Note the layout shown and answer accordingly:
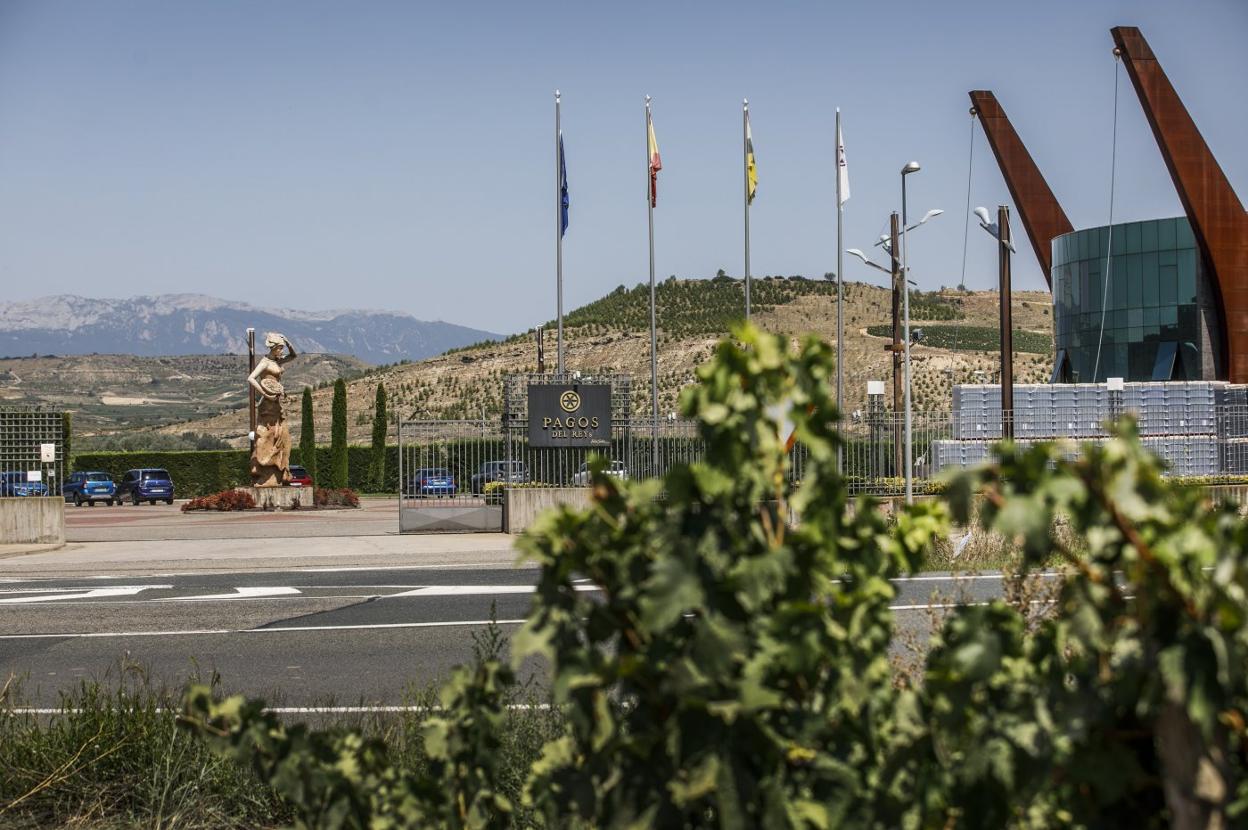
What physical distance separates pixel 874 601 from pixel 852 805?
0.35 meters

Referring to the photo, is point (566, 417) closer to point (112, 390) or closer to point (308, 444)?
point (308, 444)

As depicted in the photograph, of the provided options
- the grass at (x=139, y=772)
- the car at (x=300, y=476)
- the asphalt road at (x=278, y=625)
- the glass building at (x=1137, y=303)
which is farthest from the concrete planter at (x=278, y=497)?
the grass at (x=139, y=772)

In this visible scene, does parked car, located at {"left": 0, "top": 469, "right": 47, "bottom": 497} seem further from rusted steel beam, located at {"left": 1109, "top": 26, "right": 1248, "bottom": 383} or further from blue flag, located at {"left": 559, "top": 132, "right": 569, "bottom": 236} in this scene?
rusted steel beam, located at {"left": 1109, "top": 26, "right": 1248, "bottom": 383}

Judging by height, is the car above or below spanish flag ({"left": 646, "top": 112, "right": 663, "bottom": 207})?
below

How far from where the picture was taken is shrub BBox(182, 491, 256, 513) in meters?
37.4

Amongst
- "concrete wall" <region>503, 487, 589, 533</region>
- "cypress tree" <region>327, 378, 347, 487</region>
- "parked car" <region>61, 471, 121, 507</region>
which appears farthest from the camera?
"cypress tree" <region>327, 378, 347, 487</region>

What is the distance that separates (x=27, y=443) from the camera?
2211cm

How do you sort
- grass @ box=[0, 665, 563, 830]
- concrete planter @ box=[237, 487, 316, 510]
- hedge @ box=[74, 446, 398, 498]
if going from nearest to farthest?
grass @ box=[0, 665, 563, 830] → concrete planter @ box=[237, 487, 316, 510] → hedge @ box=[74, 446, 398, 498]

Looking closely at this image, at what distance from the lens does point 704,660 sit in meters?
1.96

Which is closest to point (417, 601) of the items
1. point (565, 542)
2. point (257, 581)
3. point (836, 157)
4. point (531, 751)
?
point (257, 581)

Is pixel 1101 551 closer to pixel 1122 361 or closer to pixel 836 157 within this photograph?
pixel 836 157

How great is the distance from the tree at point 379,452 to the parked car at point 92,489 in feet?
35.3

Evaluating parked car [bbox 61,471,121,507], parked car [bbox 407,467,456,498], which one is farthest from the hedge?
parked car [bbox 407,467,456,498]

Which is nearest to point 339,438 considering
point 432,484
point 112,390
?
point 432,484
